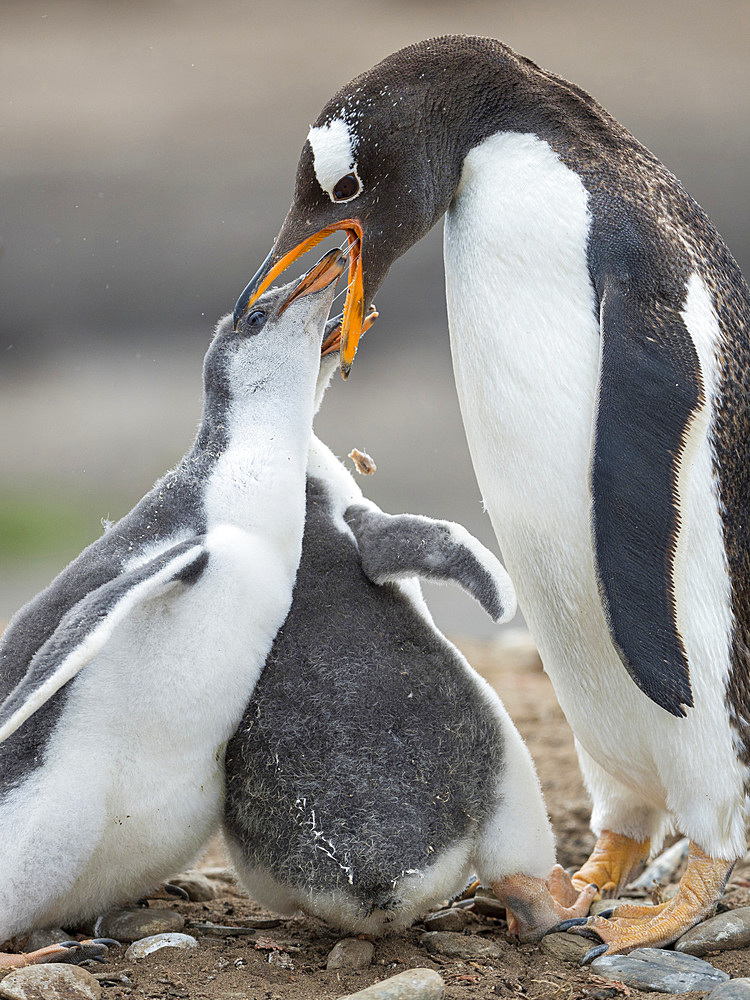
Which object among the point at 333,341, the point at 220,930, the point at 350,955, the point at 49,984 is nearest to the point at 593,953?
the point at 350,955

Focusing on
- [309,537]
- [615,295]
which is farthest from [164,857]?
[615,295]

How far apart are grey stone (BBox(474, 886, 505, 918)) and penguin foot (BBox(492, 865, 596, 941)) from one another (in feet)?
0.30

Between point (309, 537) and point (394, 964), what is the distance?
2.44ft

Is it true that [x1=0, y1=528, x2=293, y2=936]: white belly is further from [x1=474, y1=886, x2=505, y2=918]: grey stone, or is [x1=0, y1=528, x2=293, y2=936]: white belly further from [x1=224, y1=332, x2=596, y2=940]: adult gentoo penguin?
[x1=474, y1=886, x2=505, y2=918]: grey stone

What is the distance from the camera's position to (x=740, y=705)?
2150 mm

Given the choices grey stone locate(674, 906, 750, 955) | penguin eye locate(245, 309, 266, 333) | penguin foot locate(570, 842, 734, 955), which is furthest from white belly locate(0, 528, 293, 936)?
grey stone locate(674, 906, 750, 955)

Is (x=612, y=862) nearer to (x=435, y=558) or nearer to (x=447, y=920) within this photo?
(x=447, y=920)

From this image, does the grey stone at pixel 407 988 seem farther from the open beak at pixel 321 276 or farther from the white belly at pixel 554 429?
the open beak at pixel 321 276

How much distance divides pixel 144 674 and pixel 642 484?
2.92 feet

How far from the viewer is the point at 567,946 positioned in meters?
2.04

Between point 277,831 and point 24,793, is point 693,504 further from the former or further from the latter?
point 24,793

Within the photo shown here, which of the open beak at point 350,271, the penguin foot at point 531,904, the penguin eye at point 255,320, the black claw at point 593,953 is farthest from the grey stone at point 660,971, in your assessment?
the penguin eye at point 255,320

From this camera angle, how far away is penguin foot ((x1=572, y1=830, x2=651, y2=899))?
8.11ft

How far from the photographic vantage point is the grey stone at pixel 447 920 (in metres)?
2.15
